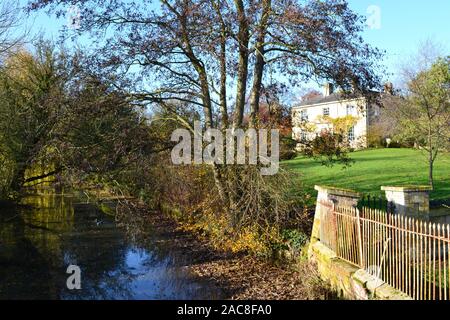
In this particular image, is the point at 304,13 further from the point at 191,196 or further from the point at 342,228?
the point at 191,196

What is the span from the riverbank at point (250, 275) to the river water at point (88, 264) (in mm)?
383

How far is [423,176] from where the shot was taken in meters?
20.0

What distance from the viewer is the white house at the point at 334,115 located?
13607 millimetres

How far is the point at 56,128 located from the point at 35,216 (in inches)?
435

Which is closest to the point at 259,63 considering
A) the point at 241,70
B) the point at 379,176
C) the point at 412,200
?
the point at 241,70

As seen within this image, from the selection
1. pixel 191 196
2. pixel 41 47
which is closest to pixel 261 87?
pixel 191 196

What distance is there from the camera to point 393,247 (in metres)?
6.62

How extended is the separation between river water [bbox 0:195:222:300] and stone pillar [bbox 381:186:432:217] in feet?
15.8

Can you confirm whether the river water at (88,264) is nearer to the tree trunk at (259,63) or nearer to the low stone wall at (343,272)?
the low stone wall at (343,272)

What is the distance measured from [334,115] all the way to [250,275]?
148 feet

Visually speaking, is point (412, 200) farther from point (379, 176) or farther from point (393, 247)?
point (379, 176)

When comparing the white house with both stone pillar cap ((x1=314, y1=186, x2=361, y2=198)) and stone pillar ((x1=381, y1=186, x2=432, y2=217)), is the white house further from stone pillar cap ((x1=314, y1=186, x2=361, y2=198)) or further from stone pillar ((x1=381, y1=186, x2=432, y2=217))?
stone pillar cap ((x1=314, y1=186, x2=361, y2=198))

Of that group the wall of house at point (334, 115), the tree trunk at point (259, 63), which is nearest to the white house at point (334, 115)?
the wall of house at point (334, 115)

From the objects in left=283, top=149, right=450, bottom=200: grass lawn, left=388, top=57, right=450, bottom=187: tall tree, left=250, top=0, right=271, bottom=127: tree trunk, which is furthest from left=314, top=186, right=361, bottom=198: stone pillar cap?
left=388, top=57, right=450, bottom=187: tall tree
